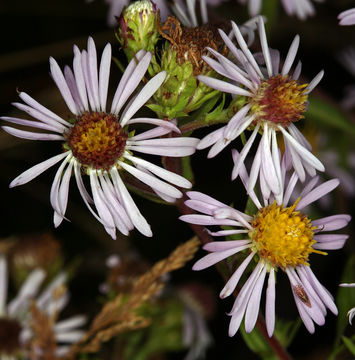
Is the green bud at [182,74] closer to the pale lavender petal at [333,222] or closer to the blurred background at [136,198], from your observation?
the pale lavender petal at [333,222]

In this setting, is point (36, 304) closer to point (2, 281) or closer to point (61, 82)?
point (2, 281)

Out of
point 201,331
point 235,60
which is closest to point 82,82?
point 235,60

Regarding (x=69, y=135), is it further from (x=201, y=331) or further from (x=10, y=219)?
(x=10, y=219)

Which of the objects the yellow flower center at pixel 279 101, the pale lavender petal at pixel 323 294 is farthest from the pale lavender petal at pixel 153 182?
the pale lavender petal at pixel 323 294

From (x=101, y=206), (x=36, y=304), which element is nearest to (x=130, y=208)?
(x=101, y=206)

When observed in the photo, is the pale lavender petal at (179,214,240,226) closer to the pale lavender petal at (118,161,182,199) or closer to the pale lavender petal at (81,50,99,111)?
the pale lavender petal at (118,161,182,199)
